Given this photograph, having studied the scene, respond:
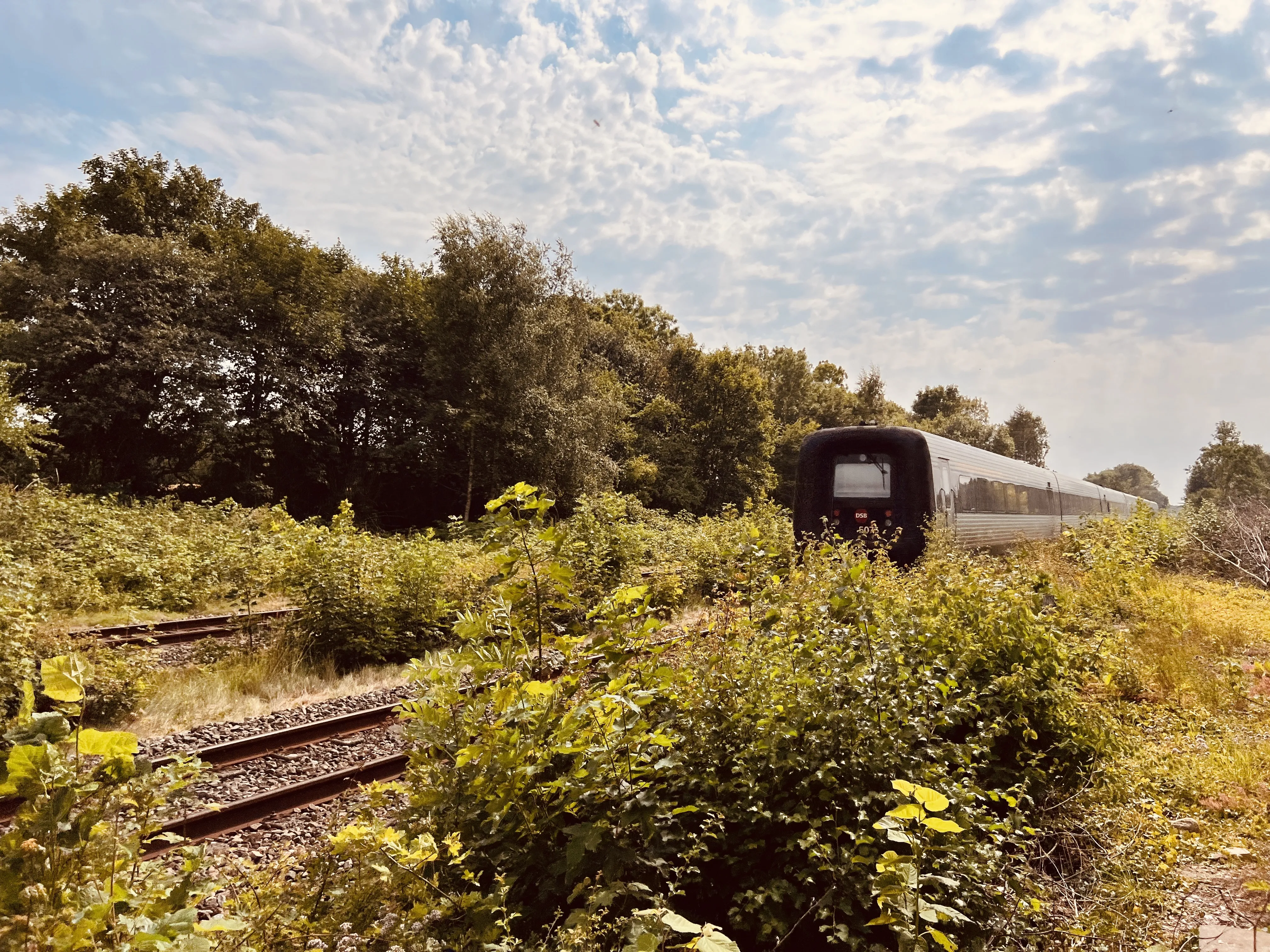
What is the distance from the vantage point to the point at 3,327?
57.6 feet

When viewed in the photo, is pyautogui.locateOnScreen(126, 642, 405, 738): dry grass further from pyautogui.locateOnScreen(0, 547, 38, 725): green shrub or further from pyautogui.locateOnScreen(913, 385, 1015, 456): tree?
pyautogui.locateOnScreen(913, 385, 1015, 456): tree

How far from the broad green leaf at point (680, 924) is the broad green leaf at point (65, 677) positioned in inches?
57.4

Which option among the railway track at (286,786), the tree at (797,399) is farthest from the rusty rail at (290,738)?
the tree at (797,399)

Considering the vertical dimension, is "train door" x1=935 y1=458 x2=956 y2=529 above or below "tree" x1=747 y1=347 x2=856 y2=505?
below

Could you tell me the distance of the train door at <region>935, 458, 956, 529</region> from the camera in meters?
12.0

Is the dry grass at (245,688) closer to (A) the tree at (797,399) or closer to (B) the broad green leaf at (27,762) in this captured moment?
(B) the broad green leaf at (27,762)

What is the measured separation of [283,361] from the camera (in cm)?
2259

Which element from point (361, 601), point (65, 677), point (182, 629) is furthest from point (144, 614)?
point (65, 677)

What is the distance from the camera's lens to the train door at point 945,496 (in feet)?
39.2

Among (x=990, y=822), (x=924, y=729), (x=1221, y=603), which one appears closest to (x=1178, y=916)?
(x=990, y=822)

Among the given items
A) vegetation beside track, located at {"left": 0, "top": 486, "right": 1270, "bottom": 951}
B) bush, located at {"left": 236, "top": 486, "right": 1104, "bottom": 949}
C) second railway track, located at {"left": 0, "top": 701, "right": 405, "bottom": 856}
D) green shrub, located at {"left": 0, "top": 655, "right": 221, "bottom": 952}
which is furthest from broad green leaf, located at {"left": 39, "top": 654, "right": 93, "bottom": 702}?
second railway track, located at {"left": 0, "top": 701, "right": 405, "bottom": 856}

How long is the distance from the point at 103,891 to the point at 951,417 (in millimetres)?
68219

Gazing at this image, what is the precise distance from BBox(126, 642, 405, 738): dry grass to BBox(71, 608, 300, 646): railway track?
0.82 m

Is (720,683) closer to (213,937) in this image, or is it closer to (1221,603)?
(213,937)
